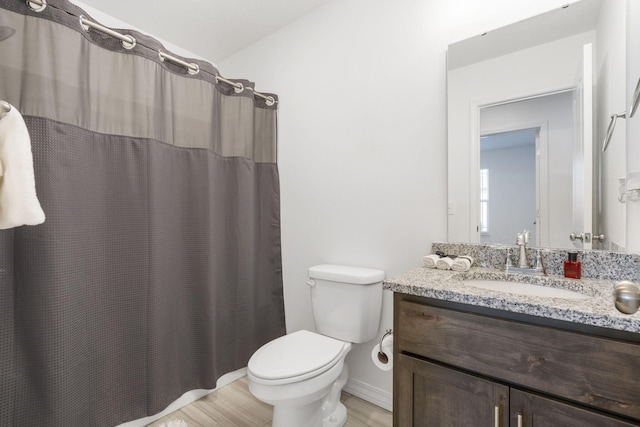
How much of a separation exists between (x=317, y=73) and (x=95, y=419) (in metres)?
2.22

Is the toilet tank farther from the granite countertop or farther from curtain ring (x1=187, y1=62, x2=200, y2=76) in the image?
curtain ring (x1=187, y1=62, x2=200, y2=76)

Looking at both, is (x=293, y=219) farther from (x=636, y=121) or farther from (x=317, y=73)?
(x=636, y=121)

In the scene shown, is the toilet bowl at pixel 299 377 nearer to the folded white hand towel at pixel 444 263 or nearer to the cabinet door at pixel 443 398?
the cabinet door at pixel 443 398

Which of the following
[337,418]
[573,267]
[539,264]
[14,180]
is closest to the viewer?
[14,180]

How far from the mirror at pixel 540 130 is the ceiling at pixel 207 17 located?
3.84 ft

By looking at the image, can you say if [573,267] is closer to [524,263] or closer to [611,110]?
[524,263]

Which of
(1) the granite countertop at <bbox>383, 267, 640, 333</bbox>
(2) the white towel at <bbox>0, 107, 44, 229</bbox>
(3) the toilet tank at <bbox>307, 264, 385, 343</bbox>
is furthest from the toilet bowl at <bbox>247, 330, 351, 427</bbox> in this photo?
(2) the white towel at <bbox>0, 107, 44, 229</bbox>

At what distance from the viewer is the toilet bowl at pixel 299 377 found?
1.25 meters

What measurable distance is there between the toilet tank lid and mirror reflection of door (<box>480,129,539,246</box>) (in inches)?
22.4

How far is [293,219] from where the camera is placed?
216cm

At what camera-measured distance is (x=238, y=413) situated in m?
1.73

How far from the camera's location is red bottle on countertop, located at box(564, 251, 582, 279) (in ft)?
3.72

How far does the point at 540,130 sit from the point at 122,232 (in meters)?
2.00

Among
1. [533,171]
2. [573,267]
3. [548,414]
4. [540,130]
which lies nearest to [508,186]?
[533,171]
